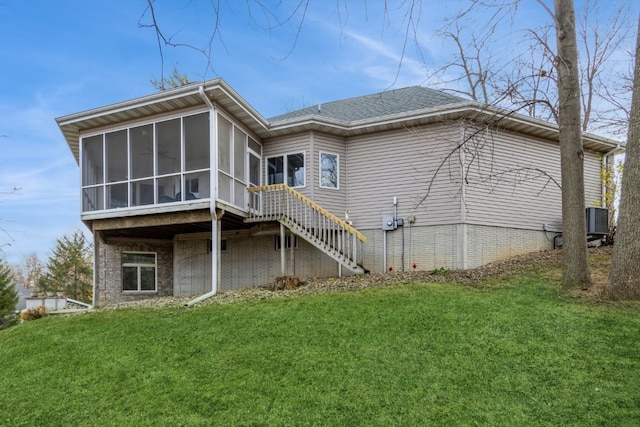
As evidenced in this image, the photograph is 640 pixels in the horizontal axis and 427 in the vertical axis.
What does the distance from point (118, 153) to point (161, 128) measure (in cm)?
168

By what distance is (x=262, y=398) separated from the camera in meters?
4.45

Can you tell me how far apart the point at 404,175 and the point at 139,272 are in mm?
8741

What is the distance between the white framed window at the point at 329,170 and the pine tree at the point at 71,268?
25073 mm

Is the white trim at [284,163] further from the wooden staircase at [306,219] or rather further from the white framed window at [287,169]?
the wooden staircase at [306,219]

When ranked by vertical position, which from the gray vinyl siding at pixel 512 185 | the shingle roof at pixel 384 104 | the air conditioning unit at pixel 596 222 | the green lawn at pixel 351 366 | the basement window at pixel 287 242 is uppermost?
the shingle roof at pixel 384 104

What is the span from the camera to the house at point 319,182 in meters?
10.1

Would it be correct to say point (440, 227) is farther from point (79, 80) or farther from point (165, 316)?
point (79, 80)

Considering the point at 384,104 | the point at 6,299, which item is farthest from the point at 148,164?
the point at 6,299

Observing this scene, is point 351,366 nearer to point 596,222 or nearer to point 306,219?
point 306,219

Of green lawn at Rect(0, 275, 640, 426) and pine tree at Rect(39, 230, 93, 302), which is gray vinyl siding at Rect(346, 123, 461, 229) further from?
pine tree at Rect(39, 230, 93, 302)

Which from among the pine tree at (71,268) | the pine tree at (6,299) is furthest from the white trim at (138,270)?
the pine tree at (71,268)

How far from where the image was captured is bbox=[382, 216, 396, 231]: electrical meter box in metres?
11.2

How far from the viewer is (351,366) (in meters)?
4.97

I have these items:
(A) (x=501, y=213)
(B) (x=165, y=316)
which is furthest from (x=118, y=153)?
(A) (x=501, y=213)
